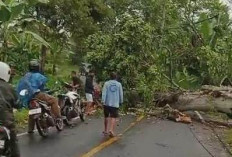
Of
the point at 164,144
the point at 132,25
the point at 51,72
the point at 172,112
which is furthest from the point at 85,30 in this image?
the point at 164,144

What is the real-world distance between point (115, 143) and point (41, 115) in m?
1.88

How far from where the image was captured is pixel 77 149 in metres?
10.2

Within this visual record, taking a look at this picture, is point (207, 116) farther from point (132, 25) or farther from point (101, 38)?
point (101, 38)

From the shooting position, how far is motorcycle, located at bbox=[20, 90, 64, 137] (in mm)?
10945

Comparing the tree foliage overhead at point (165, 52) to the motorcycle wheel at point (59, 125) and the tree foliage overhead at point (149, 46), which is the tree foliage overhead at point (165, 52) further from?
the motorcycle wheel at point (59, 125)

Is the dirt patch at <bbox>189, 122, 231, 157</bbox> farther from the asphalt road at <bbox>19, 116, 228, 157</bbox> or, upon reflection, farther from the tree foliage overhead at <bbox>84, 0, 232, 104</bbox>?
the tree foliage overhead at <bbox>84, 0, 232, 104</bbox>

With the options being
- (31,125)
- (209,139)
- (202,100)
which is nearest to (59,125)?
(31,125)

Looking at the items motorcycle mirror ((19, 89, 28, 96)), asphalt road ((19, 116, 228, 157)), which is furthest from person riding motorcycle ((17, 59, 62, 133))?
asphalt road ((19, 116, 228, 157))

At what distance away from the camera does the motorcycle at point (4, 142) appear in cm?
631

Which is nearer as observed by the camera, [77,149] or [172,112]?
[77,149]

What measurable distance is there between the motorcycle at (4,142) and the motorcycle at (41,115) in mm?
4182

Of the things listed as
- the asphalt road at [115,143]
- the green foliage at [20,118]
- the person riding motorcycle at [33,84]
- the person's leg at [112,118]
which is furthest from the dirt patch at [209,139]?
the green foliage at [20,118]

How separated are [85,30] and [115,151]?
848 inches

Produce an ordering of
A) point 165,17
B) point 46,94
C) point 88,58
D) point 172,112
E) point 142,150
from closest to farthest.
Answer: point 142,150 → point 46,94 → point 172,112 → point 88,58 → point 165,17
